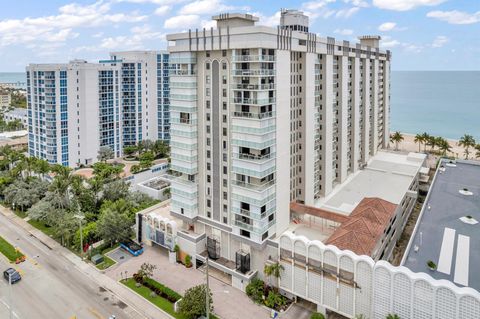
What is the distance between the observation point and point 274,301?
1687 inches

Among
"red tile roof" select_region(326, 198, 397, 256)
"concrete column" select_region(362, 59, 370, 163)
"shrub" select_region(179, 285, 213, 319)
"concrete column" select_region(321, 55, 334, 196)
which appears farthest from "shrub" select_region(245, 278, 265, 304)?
"concrete column" select_region(362, 59, 370, 163)

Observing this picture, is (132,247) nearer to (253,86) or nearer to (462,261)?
(253,86)

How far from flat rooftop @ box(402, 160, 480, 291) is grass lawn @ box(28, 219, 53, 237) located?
5556cm

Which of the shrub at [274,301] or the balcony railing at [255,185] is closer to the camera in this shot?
the shrub at [274,301]

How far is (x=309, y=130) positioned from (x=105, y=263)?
35791 millimetres

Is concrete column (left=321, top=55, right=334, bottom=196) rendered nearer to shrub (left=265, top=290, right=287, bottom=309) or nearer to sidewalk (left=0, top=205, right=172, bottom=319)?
shrub (left=265, top=290, right=287, bottom=309)

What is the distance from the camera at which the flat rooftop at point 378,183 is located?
6009 centimetres

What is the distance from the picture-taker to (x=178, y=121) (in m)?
50.8

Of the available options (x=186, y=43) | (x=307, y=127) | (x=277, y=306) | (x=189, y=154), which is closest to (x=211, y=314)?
(x=277, y=306)

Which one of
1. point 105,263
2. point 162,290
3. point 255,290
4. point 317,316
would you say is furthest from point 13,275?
point 317,316

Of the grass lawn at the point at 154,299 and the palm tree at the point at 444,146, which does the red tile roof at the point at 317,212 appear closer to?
the grass lawn at the point at 154,299

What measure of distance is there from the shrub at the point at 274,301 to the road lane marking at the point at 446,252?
56.6ft

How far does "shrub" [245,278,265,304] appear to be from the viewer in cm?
4400

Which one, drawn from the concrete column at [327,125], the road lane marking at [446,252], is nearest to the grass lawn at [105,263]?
the concrete column at [327,125]
